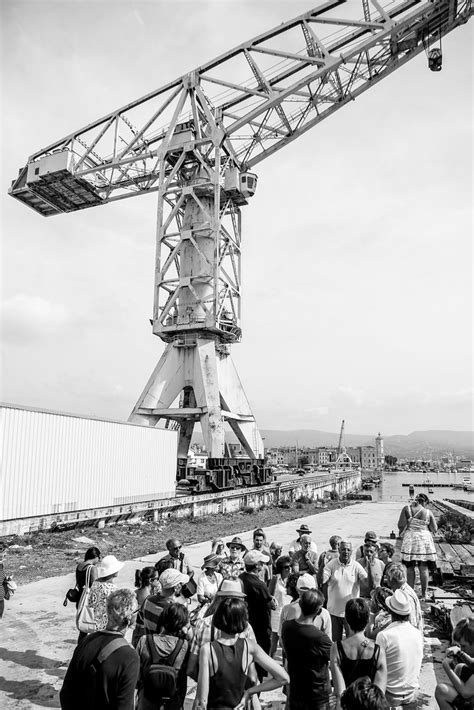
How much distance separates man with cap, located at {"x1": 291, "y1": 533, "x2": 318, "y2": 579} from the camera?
6.75 m

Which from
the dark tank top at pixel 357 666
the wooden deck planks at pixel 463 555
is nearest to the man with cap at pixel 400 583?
the dark tank top at pixel 357 666

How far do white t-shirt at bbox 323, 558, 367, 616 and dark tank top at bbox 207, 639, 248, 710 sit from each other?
276 cm

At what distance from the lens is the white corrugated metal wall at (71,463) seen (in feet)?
55.1

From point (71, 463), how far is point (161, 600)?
15.8 m

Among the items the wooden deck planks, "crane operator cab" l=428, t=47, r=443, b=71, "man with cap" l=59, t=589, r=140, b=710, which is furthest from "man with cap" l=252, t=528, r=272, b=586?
"crane operator cab" l=428, t=47, r=443, b=71

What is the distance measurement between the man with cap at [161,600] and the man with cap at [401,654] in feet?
5.98

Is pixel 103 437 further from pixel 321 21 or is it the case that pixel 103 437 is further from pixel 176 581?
pixel 321 21

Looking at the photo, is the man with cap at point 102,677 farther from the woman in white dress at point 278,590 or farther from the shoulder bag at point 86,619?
the woman in white dress at point 278,590

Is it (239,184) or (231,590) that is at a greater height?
(239,184)

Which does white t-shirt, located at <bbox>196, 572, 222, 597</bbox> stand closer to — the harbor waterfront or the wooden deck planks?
the wooden deck planks

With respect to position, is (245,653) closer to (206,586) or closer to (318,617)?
(318,617)

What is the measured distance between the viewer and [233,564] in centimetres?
623

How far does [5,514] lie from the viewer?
1630 cm

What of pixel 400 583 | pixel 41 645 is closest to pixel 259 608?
pixel 400 583
